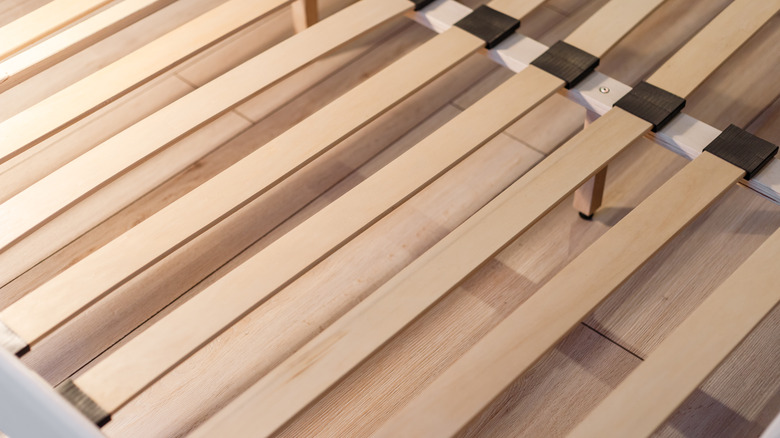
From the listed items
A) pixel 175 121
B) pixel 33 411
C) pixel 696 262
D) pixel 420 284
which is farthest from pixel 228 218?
pixel 33 411

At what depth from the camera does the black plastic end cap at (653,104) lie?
1104mm

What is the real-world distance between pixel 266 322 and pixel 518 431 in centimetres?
35

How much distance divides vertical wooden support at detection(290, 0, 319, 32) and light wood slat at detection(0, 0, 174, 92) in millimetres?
229

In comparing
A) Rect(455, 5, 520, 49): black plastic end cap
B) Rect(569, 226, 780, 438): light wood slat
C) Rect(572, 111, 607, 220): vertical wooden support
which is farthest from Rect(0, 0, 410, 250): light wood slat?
Rect(569, 226, 780, 438): light wood slat

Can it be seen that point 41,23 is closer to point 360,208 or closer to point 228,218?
point 228,218

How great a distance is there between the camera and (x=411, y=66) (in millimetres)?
1193

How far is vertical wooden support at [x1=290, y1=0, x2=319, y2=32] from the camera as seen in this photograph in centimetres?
142

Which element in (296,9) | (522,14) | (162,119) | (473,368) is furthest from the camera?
(296,9)

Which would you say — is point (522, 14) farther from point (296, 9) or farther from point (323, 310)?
point (323, 310)

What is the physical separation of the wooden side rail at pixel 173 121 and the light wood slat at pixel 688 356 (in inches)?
19.9

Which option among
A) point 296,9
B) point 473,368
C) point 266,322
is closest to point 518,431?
point 473,368

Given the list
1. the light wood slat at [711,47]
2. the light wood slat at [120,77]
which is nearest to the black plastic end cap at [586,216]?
the light wood slat at [711,47]

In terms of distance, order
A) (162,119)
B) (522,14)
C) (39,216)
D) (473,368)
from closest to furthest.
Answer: (473,368)
(39,216)
(162,119)
(522,14)

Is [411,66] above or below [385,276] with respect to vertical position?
above
